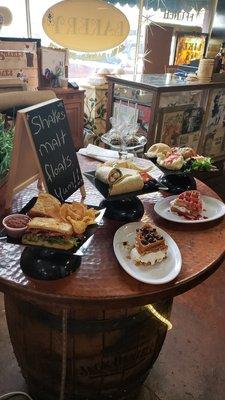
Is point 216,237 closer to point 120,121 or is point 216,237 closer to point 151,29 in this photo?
point 120,121

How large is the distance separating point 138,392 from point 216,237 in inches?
39.6

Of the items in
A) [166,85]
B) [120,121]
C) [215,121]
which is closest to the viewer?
[120,121]

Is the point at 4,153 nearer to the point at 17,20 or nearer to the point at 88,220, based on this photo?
the point at 88,220

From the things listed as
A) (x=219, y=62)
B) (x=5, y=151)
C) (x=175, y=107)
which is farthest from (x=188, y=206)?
(x=219, y=62)

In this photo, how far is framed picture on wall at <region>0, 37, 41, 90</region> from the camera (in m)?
2.76

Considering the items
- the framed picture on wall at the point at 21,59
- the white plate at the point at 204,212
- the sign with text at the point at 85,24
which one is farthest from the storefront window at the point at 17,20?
the white plate at the point at 204,212

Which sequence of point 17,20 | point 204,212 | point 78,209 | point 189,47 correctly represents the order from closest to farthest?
point 78,209, point 204,212, point 17,20, point 189,47

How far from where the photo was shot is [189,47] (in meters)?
4.50

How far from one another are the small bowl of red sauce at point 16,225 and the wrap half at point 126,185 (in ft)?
1.13

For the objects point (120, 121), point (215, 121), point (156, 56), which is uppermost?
point (156, 56)

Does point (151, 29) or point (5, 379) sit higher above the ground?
point (151, 29)

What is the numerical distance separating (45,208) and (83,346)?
0.56 m

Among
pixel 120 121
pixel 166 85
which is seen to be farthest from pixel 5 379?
pixel 166 85

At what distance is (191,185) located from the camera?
1.61m
